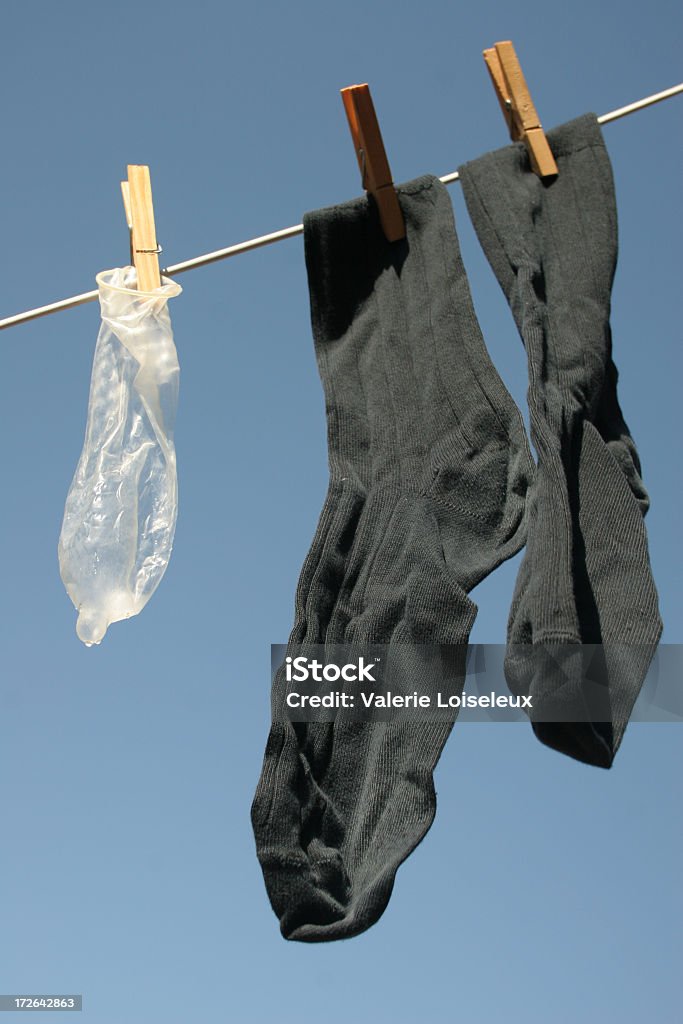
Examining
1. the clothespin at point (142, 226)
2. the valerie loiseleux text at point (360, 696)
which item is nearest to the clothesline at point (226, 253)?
the clothespin at point (142, 226)

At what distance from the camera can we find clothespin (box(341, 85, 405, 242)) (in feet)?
6.28

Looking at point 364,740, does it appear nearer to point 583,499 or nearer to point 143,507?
point 583,499

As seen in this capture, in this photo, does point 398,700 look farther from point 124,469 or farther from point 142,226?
point 142,226

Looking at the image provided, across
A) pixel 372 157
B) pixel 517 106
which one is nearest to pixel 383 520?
pixel 372 157

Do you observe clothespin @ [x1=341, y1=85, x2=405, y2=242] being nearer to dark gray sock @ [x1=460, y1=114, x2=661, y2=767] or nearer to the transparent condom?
dark gray sock @ [x1=460, y1=114, x2=661, y2=767]

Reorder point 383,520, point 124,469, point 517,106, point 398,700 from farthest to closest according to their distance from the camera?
point 517,106 → point 124,469 → point 383,520 → point 398,700

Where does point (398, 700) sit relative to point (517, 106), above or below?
below

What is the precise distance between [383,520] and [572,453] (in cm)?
28

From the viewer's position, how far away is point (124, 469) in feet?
6.00

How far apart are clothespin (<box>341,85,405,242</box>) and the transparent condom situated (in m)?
0.36

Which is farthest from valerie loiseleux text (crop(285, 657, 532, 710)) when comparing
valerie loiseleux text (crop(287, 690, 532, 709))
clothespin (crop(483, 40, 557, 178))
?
clothespin (crop(483, 40, 557, 178))

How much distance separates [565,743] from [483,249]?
0.87 meters

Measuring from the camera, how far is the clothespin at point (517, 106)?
194 cm

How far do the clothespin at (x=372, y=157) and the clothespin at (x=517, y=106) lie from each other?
0.23 meters
